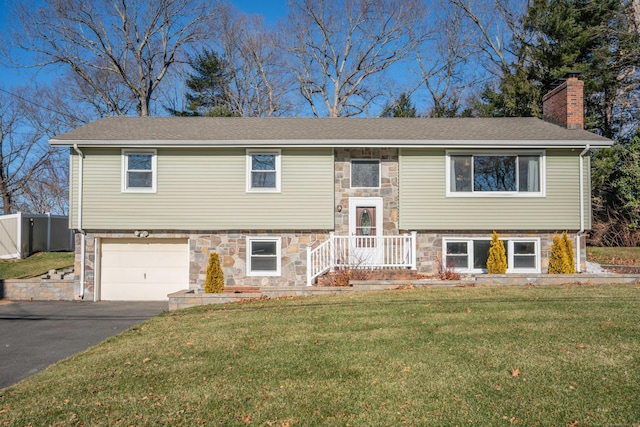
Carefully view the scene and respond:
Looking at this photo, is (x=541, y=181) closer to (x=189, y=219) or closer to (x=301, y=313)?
(x=301, y=313)

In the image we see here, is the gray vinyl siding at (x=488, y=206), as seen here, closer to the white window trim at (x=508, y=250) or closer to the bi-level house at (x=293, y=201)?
the bi-level house at (x=293, y=201)

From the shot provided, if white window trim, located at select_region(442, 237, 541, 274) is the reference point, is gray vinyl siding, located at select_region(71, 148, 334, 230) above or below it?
above

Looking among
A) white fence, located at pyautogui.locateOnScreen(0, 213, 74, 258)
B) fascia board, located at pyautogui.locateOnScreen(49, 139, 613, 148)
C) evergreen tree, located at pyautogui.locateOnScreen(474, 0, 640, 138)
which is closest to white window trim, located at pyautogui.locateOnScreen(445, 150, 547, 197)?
fascia board, located at pyautogui.locateOnScreen(49, 139, 613, 148)

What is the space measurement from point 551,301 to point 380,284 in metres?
3.66

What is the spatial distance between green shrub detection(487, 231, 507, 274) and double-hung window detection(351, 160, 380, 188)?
3359 mm

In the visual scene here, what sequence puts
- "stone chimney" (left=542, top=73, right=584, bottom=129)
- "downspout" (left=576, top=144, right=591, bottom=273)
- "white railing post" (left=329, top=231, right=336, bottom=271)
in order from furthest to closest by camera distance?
"stone chimney" (left=542, top=73, right=584, bottom=129), "downspout" (left=576, top=144, right=591, bottom=273), "white railing post" (left=329, top=231, right=336, bottom=271)

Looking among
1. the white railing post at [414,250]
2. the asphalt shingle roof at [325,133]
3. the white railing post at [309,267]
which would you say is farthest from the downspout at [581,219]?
the white railing post at [309,267]

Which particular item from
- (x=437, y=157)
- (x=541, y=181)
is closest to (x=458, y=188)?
(x=437, y=157)

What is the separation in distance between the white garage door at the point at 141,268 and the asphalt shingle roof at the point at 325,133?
9.11 feet

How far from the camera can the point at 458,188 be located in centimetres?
1386

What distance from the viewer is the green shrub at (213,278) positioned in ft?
40.4

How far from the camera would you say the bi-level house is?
13703 millimetres

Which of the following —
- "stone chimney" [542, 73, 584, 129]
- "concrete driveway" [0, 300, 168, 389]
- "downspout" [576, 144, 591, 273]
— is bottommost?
"concrete driveway" [0, 300, 168, 389]

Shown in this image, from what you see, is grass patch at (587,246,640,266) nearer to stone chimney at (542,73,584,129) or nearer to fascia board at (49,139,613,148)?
stone chimney at (542,73,584,129)
